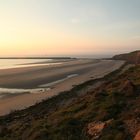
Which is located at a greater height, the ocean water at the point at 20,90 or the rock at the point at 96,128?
the rock at the point at 96,128

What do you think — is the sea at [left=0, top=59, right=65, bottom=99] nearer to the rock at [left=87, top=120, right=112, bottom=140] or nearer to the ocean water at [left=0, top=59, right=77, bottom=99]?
the ocean water at [left=0, top=59, right=77, bottom=99]

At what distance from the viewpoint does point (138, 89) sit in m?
17.2

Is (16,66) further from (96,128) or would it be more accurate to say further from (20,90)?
(96,128)

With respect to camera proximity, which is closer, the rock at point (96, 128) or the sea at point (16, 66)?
the rock at point (96, 128)

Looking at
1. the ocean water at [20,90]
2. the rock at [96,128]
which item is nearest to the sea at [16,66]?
the ocean water at [20,90]

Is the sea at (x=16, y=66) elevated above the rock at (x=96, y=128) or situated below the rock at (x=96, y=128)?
below

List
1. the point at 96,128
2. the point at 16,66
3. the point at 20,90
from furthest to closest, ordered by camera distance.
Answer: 1. the point at 16,66
2. the point at 20,90
3. the point at 96,128

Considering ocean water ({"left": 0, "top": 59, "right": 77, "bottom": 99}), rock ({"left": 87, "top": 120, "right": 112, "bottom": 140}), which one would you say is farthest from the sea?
rock ({"left": 87, "top": 120, "right": 112, "bottom": 140})

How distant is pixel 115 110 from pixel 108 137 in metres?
3.06

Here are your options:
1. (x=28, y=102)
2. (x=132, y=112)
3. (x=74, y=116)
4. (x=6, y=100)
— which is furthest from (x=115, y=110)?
(x=6, y=100)

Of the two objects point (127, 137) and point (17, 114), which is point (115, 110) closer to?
point (127, 137)

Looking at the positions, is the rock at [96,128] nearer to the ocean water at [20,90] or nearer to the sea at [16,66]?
the ocean water at [20,90]

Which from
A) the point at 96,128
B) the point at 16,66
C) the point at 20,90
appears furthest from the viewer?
the point at 16,66

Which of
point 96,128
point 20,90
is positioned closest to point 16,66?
point 20,90
